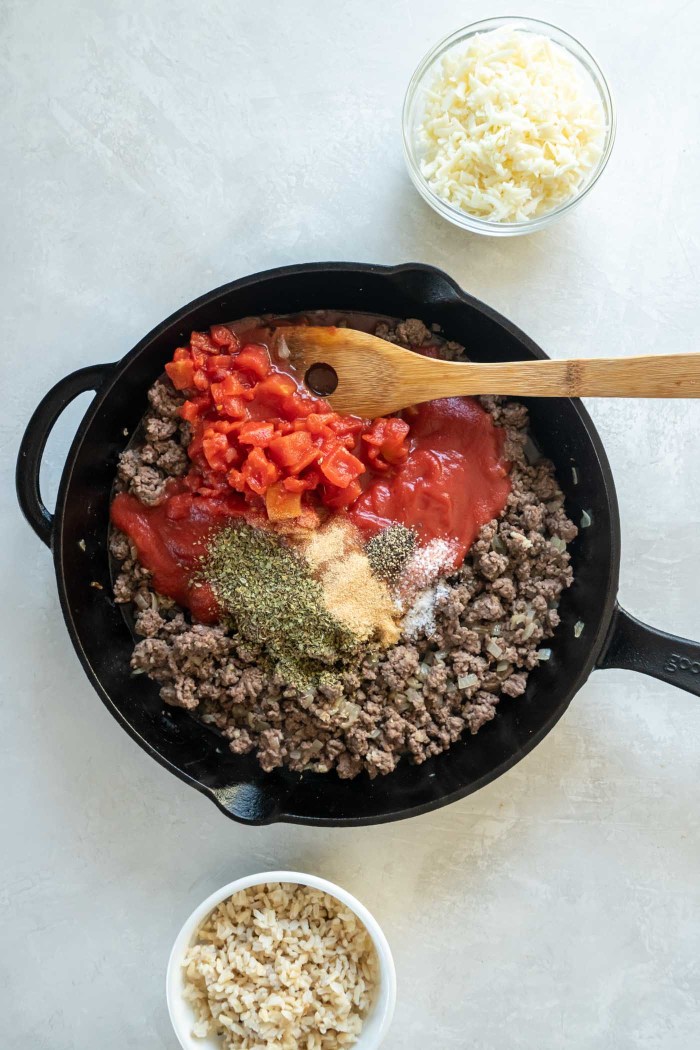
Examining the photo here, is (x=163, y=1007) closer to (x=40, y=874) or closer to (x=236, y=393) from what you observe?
(x=40, y=874)

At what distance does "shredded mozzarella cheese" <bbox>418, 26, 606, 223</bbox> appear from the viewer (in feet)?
8.20

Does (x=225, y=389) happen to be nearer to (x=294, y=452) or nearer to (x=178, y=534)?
(x=294, y=452)

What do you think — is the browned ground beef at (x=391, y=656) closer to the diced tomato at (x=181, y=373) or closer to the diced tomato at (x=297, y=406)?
the diced tomato at (x=181, y=373)

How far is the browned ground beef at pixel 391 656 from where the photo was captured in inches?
103

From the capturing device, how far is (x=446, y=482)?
104 inches

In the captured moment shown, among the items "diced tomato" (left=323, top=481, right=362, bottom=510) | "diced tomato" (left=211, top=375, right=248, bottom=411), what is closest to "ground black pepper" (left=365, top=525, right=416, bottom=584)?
"diced tomato" (left=323, top=481, right=362, bottom=510)

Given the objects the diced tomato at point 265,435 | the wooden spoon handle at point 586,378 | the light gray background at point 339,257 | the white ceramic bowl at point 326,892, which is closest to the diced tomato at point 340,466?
the diced tomato at point 265,435

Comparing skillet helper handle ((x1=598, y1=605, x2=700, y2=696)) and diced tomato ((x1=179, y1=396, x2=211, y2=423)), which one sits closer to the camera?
skillet helper handle ((x1=598, y1=605, x2=700, y2=696))

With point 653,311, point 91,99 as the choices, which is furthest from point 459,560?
point 91,99

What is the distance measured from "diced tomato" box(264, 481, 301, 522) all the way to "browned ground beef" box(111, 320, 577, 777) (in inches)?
13.7

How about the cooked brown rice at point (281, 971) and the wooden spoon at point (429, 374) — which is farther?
the cooked brown rice at point (281, 971)

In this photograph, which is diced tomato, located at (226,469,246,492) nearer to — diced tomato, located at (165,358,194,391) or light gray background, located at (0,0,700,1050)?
diced tomato, located at (165,358,194,391)

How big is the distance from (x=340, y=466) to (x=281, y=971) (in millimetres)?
1600

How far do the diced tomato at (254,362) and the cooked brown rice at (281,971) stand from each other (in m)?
1.67
